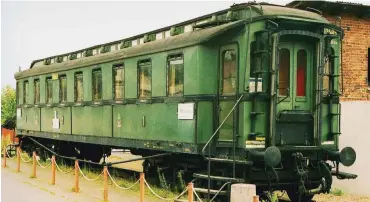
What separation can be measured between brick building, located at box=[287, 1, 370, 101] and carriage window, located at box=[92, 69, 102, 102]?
5773 mm

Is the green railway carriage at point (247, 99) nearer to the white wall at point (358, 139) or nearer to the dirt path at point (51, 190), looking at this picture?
the dirt path at point (51, 190)

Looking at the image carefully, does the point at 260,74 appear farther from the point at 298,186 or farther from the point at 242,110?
the point at 298,186

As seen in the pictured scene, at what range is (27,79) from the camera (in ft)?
72.1

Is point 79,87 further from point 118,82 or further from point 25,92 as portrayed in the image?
point 25,92

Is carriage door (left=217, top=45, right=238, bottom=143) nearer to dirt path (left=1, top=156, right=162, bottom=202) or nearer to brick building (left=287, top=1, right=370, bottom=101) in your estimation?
dirt path (left=1, top=156, right=162, bottom=202)

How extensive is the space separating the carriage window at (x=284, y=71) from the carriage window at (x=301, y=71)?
11.2 inches

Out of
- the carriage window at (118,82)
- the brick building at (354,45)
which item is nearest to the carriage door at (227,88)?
the carriage window at (118,82)

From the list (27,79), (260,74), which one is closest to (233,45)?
(260,74)

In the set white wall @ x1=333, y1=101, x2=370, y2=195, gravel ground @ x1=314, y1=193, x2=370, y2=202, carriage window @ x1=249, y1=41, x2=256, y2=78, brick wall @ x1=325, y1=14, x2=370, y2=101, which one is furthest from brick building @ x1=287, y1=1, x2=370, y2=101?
carriage window @ x1=249, y1=41, x2=256, y2=78

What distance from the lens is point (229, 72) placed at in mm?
10914

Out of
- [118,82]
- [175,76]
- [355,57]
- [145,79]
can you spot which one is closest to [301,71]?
[175,76]

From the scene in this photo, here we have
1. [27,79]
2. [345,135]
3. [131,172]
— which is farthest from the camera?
[27,79]

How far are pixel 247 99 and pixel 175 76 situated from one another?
85.6 inches

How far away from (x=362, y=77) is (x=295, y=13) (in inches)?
248
